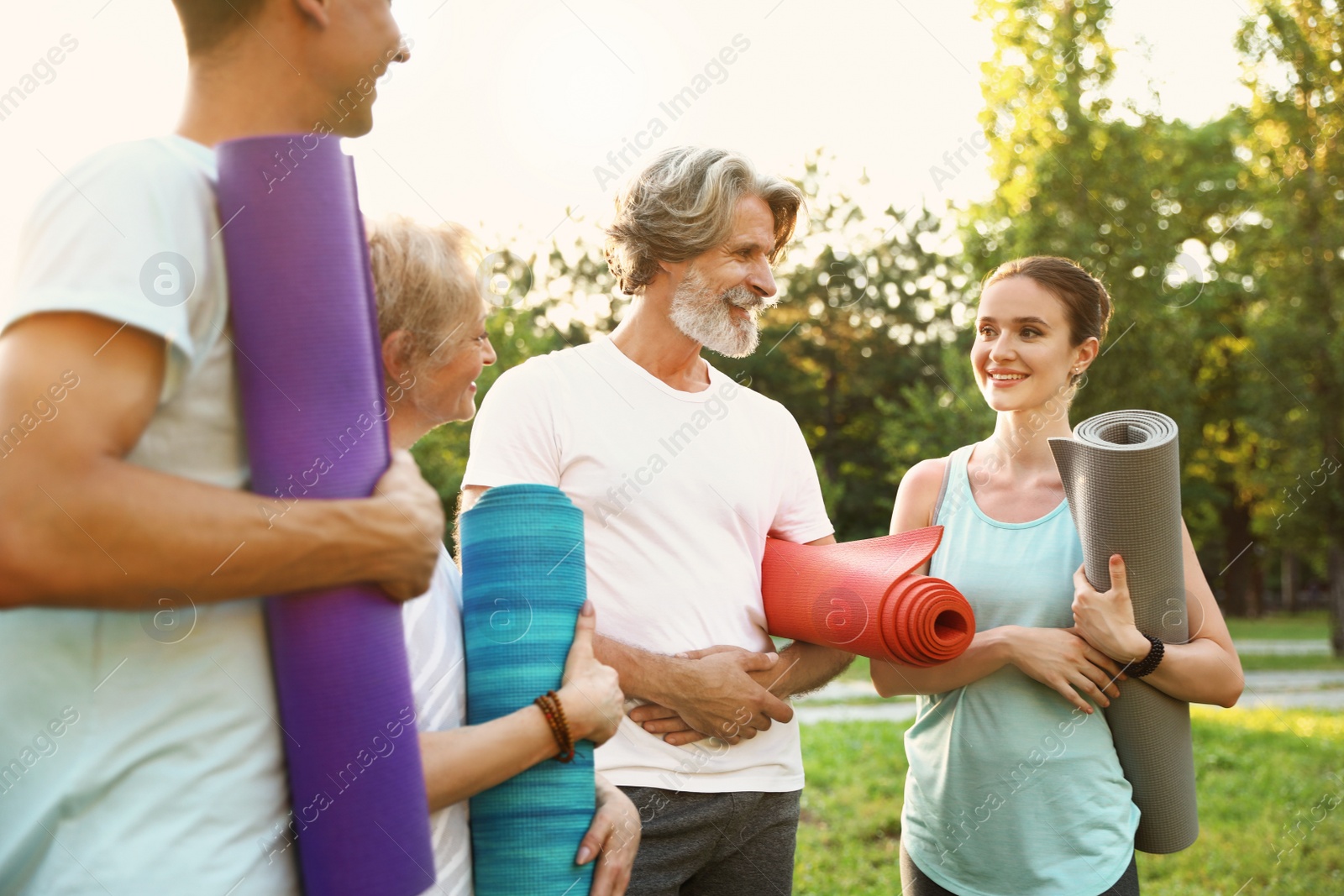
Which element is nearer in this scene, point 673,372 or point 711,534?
point 711,534

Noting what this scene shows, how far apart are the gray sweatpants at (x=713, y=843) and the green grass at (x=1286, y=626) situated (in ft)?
83.0

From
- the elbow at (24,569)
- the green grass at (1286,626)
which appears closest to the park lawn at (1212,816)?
the elbow at (24,569)

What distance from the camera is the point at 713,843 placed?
2.53 meters

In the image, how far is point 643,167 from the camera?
302cm

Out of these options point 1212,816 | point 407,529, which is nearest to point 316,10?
point 407,529

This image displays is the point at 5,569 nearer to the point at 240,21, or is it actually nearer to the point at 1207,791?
the point at 240,21

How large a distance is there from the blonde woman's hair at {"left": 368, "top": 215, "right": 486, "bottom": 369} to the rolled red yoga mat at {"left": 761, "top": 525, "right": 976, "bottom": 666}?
115 cm

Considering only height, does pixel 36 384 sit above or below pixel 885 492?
above

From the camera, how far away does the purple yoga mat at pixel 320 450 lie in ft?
4.20

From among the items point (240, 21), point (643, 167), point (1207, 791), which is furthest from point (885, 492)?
point (240, 21)

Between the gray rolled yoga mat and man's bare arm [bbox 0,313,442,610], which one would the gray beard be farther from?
man's bare arm [bbox 0,313,442,610]

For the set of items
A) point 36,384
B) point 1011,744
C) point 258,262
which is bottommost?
point 1011,744

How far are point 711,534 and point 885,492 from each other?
25696 millimetres

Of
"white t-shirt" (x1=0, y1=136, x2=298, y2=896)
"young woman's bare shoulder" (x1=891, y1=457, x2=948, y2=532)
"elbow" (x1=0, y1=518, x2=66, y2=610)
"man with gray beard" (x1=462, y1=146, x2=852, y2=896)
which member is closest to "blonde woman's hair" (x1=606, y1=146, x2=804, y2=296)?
"man with gray beard" (x1=462, y1=146, x2=852, y2=896)
